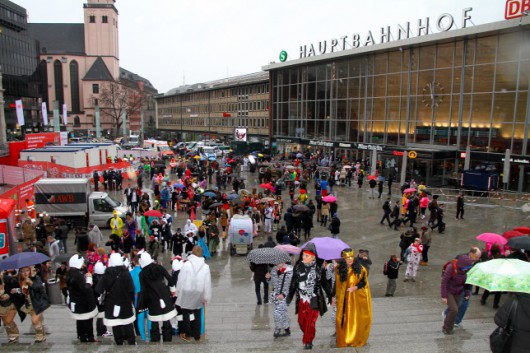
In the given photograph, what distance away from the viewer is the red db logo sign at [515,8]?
27.9 metres

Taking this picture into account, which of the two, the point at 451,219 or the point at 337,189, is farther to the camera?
the point at 337,189

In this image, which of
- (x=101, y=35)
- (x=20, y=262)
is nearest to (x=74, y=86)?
(x=101, y=35)

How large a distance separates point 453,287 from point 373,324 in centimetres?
186

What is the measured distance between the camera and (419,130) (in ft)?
119

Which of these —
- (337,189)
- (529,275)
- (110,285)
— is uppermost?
(529,275)

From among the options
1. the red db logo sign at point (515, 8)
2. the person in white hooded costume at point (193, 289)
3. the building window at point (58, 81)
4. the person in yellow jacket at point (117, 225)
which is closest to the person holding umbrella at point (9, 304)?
the person in white hooded costume at point (193, 289)

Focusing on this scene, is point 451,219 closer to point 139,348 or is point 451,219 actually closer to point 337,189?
point 337,189

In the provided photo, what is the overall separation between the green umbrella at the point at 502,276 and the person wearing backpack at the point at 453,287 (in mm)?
1154

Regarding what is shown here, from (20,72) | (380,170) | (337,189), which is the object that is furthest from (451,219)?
(20,72)

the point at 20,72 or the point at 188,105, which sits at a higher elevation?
the point at 20,72

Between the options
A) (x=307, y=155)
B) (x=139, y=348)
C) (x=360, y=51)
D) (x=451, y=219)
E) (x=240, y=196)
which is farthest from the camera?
(x=307, y=155)

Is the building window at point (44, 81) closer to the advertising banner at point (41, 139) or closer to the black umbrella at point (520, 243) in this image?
the advertising banner at point (41, 139)

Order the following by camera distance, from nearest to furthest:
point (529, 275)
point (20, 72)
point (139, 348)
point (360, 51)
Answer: point (529, 275) → point (139, 348) → point (360, 51) → point (20, 72)

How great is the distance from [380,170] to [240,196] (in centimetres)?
1980
